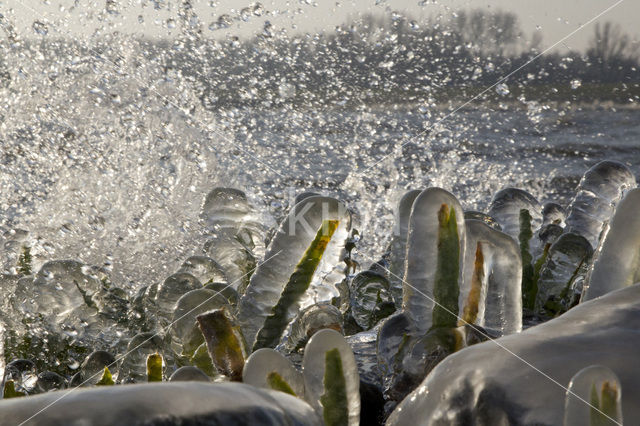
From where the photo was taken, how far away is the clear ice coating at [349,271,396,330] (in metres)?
1.07

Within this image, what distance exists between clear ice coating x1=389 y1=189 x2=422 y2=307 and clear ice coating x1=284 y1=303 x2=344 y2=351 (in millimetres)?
122

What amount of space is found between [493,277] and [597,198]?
55 centimetres

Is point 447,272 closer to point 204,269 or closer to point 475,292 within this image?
point 475,292

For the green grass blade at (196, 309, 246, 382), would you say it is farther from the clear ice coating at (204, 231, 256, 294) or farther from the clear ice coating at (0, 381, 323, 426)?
the clear ice coating at (204, 231, 256, 294)

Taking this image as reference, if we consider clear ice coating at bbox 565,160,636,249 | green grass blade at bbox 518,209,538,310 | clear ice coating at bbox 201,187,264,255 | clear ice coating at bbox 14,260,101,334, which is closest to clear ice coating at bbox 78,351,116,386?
clear ice coating at bbox 14,260,101,334

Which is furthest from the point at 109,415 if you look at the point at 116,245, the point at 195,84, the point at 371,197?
the point at 195,84

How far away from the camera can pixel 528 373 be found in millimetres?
365

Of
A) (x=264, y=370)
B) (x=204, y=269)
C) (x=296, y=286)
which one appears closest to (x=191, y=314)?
(x=296, y=286)

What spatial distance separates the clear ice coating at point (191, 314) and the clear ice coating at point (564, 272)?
551 mm

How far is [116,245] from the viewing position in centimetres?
221

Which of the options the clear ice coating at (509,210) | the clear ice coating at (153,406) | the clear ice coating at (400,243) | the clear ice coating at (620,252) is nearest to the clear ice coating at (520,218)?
the clear ice coating at (509,210)

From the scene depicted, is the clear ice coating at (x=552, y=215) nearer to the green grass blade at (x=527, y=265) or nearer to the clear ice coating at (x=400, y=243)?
the green grass blade at (x=527, y=265)

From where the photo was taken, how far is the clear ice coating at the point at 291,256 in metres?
0.75

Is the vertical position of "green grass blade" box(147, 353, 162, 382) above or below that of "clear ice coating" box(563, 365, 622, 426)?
below
